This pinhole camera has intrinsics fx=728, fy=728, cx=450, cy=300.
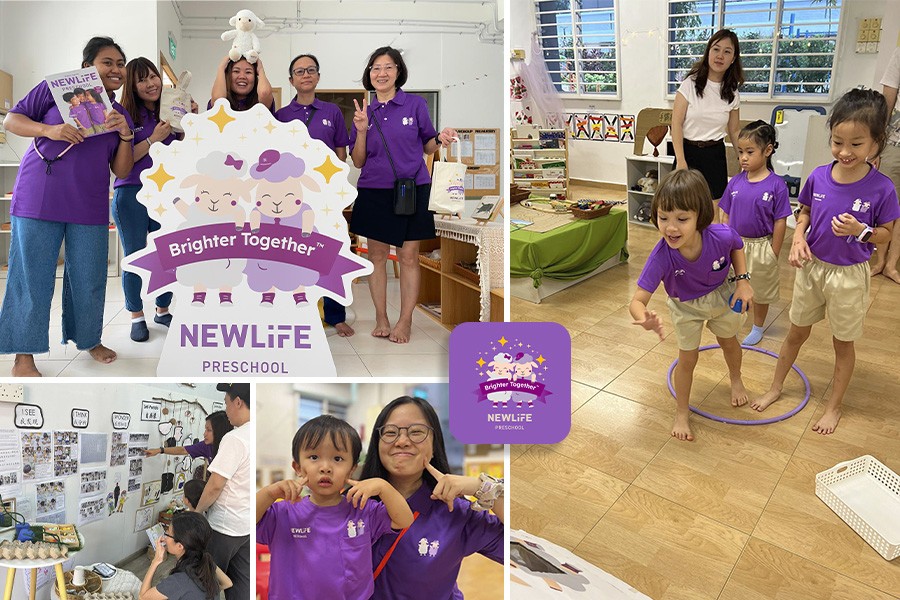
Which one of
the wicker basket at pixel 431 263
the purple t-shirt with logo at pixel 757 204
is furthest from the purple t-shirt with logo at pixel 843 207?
the wicker basket at pixel 431 263

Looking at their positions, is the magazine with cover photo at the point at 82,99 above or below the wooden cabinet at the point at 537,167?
above

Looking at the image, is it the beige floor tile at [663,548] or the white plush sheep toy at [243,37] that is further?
the beige floor tile at [663,548]

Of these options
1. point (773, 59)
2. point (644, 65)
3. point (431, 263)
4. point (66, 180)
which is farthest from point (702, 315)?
point (644, 65)

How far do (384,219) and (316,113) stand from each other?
34 centimetres

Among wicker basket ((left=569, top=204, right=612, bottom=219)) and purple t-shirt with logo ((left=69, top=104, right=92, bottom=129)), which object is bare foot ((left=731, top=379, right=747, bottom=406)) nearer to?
wicker basket ((left=569, top=204, right=612, bottom=219))

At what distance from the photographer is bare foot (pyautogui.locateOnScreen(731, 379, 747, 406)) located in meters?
2.50

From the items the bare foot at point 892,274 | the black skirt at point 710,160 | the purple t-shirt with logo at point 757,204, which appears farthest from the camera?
the bare foot at point 892,274

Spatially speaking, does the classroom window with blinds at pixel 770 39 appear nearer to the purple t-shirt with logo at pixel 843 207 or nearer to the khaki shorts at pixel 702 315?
the purple t-shirt with logo at pixel 843 207

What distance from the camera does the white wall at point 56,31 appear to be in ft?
3.87

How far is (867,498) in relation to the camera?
194 cm

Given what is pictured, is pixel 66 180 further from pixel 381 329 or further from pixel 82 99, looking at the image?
pixel 381 329

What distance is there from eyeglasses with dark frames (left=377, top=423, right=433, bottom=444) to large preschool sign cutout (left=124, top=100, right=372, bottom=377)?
18 centimetres

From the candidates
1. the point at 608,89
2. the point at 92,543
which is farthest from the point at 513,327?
the point at 608,89

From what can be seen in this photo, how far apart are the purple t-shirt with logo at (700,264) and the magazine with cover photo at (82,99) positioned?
4.42 feet
